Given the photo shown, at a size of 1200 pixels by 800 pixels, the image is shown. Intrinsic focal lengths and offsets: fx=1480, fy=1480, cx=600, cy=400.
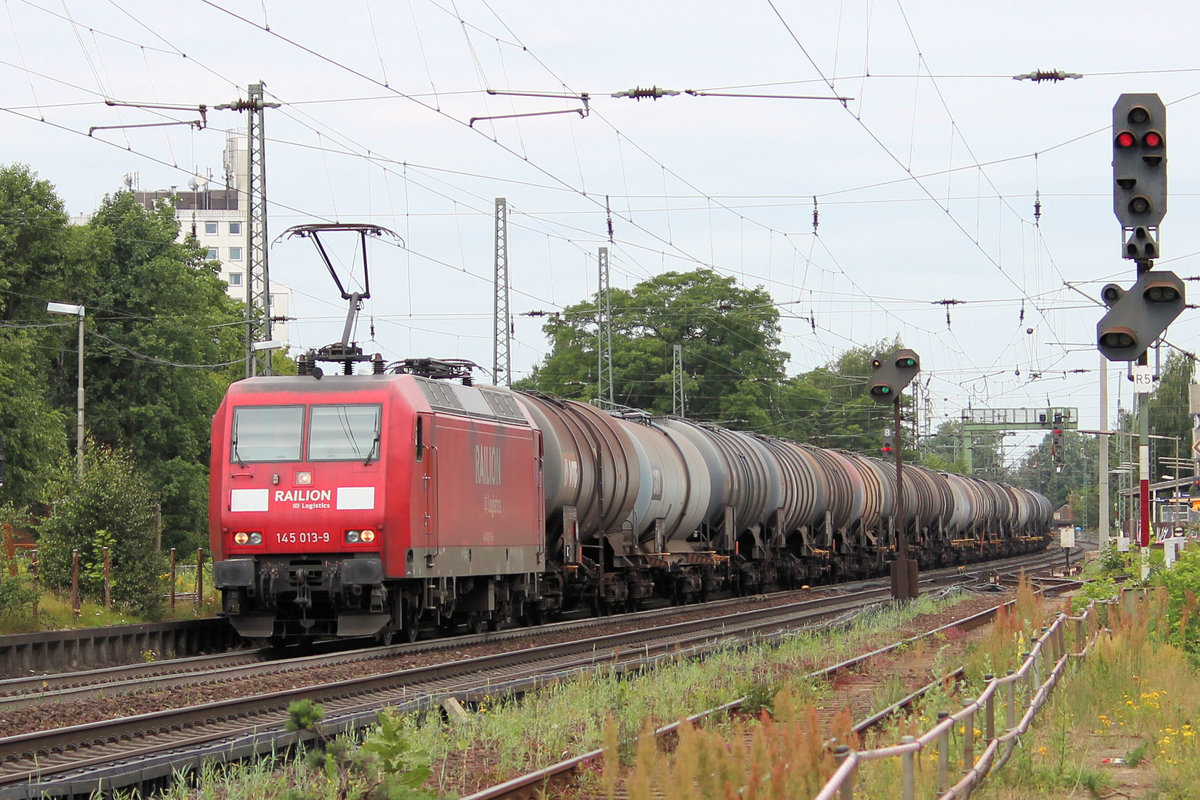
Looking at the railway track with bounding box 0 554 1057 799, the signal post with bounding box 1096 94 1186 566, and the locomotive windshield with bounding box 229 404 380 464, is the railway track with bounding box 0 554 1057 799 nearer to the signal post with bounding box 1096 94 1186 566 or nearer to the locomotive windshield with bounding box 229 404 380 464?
the locomotive windshield with bounding box 229 404 380 464

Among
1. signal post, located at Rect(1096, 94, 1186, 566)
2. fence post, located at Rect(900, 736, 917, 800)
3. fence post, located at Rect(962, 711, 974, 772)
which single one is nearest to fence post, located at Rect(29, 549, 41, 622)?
signal post, located at Rect(1096, 94, 1186, 566)

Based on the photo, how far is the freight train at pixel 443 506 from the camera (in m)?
17.7

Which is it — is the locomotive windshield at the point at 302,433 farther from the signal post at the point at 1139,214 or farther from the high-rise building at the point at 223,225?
the high-rise building at the point at 223,225

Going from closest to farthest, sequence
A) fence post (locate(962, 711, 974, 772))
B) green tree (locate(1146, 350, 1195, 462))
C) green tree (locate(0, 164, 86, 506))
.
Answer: fence post (locate(962, 711, 974, 772)), green tree (locate(0, 164, 86, 506)), green tree (locate(1146, 350, 1195, 462))

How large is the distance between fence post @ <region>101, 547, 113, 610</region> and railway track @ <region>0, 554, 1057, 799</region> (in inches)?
196

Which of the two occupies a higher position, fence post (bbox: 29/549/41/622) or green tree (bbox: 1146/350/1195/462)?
green tree (bbox: 1146/350/1195/462)

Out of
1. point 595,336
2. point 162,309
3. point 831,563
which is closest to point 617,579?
point 831,563

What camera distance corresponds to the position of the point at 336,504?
17.7 meters

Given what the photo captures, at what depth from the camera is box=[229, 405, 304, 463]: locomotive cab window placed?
18.1m

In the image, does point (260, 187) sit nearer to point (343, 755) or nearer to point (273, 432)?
point (273, 432)

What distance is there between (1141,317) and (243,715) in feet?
27.6

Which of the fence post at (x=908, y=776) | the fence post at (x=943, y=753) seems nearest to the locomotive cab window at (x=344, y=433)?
the fence post at (x=943, y=753)

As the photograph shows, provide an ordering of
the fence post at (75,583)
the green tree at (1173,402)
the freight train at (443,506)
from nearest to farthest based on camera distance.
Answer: the freight train at (443,506), the fence post at (75,583), the green tree at (1173,402)

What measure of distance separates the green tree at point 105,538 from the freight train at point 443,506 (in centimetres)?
374
